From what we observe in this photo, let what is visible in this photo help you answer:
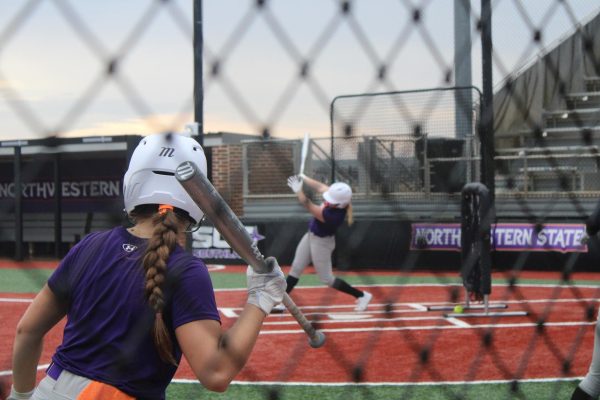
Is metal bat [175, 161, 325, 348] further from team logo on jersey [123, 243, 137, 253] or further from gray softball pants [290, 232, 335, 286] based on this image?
gray softball pants [290, 232, 335, 286]

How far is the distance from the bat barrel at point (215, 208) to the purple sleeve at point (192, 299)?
0.18m

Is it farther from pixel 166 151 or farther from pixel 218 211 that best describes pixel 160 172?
pixel 218 211

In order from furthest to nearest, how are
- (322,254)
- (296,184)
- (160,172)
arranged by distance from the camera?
(322,254), (296,184), (160,172)

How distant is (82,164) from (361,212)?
27.6 feet

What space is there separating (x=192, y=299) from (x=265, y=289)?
0.59 feet

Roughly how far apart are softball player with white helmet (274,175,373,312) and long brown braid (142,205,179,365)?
21.5ft

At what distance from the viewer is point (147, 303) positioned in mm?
2207

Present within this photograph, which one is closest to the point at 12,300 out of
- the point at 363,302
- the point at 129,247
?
the point at 363,302

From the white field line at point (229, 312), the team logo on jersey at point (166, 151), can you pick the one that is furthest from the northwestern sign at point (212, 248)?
the team logo on jersey at point (166, 151)

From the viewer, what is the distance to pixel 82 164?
20641mm

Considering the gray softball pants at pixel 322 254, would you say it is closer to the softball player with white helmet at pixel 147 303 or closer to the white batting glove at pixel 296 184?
the white batting glove at pixel 296 184

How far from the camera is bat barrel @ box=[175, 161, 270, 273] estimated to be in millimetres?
1765

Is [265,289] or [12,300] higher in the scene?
[265,289]

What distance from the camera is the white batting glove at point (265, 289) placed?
2.18 meters
